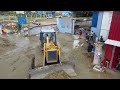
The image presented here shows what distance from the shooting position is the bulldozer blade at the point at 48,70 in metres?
6.85

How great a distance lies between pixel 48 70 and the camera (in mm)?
7188

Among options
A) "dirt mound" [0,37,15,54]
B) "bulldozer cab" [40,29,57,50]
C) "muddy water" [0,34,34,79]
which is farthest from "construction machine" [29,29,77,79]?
"dirt mound" [0,37,15,54]

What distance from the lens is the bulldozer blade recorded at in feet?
22.5

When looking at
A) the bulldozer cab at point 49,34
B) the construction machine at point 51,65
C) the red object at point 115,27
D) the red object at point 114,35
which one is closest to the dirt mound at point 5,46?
the bulldozer cab at point 49,34

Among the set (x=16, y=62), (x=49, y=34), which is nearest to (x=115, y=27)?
(x=49, y=34)

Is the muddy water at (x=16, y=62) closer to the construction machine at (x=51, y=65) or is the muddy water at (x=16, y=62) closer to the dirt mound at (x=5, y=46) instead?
the dirt mound at (x=5, y=46)

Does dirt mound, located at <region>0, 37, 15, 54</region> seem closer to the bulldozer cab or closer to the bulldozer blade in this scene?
the bulldozer cab

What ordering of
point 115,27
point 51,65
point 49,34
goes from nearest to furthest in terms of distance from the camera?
point 115,27 → point 51,65 → point 49,34

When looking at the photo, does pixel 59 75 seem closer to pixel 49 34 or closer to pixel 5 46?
pixel 49 34

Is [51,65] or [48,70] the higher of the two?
[51,65]

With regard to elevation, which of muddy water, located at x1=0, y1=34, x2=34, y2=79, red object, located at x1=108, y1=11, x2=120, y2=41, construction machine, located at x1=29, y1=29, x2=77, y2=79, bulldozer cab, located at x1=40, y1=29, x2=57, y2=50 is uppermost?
red object, located at x1=108, y1=11, x2=120, y2=41
